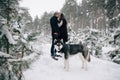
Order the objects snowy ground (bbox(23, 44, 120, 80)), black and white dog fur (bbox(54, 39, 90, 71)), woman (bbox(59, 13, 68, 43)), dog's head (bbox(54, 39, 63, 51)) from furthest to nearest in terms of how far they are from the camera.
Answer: woman (bbox(59, 13, 68, 43))
dog's head (bbox(54, 39, 63, 51))
black and white dog fur (bbox(54, 39, 90, 71))
snowy ground (bbox(23, 44, 120, 80))

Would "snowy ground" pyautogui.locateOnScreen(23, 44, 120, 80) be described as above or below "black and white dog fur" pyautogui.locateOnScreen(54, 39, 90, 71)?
below

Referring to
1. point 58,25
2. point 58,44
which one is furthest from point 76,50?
point 58,25

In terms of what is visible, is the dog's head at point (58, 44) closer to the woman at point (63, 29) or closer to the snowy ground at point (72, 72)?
the woman at point (63, 29)

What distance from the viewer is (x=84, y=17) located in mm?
76188

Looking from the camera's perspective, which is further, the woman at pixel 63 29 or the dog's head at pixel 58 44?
the woman at pixel 63 29

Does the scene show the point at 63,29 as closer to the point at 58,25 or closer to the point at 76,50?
the point at 58,25

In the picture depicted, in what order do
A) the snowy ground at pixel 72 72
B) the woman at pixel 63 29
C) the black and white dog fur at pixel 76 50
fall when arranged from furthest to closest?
the woman at pixel 63 29
the black and white dog fur at pixel 76 50
the snowy ground at pixel 72 72

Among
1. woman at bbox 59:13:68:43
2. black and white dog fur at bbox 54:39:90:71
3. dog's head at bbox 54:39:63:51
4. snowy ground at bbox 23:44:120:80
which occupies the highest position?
woman at bbox 59:13:68:43

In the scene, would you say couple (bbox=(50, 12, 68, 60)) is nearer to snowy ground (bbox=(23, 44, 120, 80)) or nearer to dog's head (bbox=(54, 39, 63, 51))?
dog's head (bbox=(54, 39, 63, 51))

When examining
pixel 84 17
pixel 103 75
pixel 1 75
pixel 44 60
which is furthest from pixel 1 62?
pixel 84 17

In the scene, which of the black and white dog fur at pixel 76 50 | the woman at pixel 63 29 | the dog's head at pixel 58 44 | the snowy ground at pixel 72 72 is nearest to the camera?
the snowy ground at pixel 72 72

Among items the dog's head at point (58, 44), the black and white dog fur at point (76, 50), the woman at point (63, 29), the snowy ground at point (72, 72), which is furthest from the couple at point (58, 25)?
the snowy ground at point (72, 72)

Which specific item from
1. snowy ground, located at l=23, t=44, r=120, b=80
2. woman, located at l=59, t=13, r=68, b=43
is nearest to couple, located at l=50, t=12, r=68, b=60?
woman, located at l=59, t=13, r=68, b=43

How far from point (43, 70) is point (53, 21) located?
103 inches
